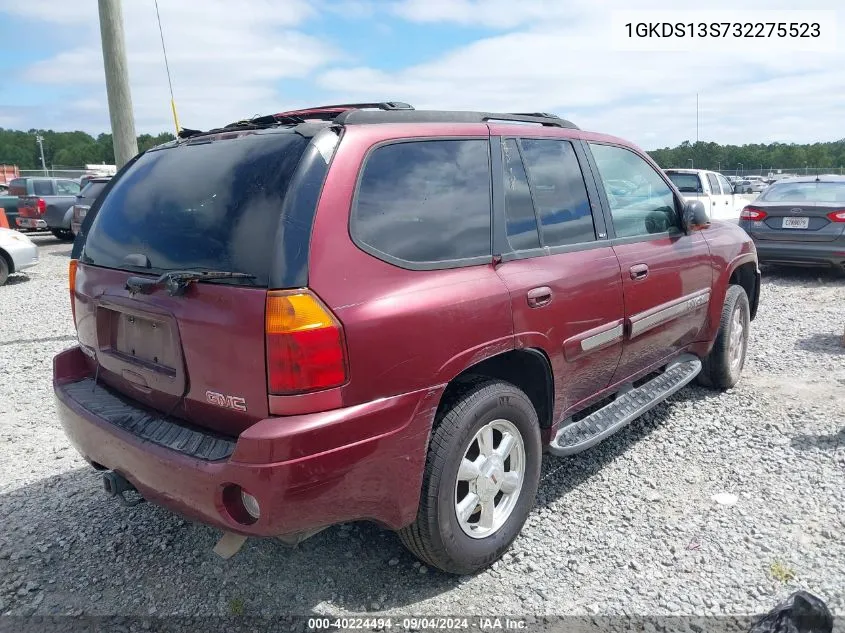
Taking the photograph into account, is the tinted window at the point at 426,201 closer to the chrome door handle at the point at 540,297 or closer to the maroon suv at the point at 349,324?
the maroon suv at the point at 349,324

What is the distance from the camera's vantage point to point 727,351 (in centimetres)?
474

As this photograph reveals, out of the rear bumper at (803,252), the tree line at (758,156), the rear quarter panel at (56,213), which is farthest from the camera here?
the tree line at (758,156)

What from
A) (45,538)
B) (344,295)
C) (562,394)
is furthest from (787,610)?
(45,538)

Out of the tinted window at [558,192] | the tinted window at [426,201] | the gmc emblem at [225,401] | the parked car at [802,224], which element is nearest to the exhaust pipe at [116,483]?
the gmc emblem at [225,401]

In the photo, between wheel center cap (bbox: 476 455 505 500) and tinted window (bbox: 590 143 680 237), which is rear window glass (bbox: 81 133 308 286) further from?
tinted window (bbox: 590 143 680 237)

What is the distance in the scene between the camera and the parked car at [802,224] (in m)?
9.00

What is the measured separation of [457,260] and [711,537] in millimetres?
1803

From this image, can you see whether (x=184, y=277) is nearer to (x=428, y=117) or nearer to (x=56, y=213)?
(x=428, y=117)

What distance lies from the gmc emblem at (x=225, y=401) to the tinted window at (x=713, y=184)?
12980 millimetres

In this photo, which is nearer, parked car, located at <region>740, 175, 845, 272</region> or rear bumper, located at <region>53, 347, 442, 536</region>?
rear bumper, located at <region>53, 347, 442, 536</region>

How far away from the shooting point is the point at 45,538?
3.11m

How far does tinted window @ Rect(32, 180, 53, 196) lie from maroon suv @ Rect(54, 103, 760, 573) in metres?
16.4

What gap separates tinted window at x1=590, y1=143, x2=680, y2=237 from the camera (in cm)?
365

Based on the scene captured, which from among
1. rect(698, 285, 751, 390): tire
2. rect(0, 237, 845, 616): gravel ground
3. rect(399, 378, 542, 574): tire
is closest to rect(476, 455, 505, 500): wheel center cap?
rect(399, 378, 542, 574): tire
